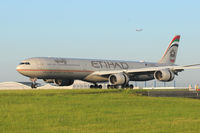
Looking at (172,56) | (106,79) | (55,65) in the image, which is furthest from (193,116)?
(172,56)

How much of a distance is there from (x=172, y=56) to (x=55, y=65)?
2793 cm

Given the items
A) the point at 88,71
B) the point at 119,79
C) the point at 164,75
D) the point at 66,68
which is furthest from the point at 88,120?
the point at 88,71

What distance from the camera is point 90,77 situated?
2056 inches

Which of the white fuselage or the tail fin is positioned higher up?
the tail fin

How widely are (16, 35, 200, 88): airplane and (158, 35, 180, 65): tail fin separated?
9016mm

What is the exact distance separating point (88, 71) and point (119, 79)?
4978 mm

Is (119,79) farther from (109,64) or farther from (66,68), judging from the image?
(66,68)

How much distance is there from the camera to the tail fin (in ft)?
218

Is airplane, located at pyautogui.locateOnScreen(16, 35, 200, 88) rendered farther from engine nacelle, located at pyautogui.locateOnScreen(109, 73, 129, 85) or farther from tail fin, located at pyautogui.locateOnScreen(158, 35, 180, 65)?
tail fin, located at pyautogui.locateOnScreen(158, 35, 180, 65)

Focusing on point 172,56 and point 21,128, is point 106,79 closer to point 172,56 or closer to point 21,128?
point 172,56

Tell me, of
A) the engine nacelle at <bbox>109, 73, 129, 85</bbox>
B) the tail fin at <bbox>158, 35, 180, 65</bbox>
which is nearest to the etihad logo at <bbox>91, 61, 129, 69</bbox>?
the engine nacelle at <bbox>109, 73, 129, 85</bbox>

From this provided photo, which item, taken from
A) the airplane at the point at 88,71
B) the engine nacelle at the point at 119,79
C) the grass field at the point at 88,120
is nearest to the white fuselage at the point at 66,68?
the airplane at the point at 88,71

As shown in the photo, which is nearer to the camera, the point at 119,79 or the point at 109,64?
the point at 119,79

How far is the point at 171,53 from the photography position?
67188 mm
